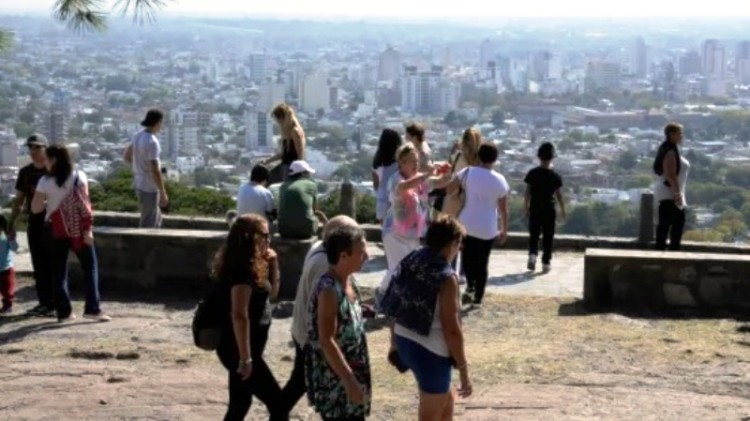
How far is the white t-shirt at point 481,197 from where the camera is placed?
11867 mm

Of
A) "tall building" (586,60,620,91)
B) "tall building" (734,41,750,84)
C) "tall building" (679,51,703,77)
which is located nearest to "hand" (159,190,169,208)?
"tall building" (586,60,620,91)

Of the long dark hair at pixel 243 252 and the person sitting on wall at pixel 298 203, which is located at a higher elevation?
the long dark hair at pixel 243 252

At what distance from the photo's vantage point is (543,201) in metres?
14.0

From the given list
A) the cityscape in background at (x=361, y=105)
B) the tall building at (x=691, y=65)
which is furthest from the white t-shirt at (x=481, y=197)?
the tall building at (x=691, y=65)

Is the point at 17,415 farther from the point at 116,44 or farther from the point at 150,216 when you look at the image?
the point at 116,44

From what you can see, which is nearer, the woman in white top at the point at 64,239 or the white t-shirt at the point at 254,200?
the woman in white top at the point at 64,239

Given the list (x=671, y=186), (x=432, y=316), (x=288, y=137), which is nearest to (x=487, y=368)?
(x=432, y=316)

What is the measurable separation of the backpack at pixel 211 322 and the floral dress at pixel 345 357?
62 cm

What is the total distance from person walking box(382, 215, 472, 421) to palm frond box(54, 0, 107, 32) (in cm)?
324

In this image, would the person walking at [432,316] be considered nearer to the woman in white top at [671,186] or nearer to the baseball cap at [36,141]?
the baseball cap at [36,141]

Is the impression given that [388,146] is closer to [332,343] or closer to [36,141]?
[36,141]

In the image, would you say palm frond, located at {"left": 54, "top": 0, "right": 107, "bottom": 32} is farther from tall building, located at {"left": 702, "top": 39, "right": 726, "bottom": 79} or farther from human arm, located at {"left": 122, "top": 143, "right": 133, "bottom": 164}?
tall building, located at {"left": 702, "top": 39, "right": 726, "bottom": 79}

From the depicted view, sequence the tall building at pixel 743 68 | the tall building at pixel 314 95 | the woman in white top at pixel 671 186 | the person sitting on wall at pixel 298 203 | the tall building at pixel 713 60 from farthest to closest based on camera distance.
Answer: the tall building at pixel 743 68
the tall building at pixel 713 60
the tall building at pixel 314 95
the woman in white top at pixel 671 186
the person sitting on wall at pixel 298 203

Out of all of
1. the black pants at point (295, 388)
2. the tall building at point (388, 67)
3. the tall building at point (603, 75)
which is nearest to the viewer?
the black pants at point (295, 388)
